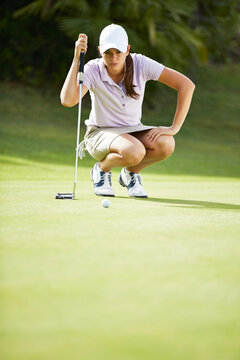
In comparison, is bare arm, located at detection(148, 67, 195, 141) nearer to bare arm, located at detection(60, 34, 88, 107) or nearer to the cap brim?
the cap brim

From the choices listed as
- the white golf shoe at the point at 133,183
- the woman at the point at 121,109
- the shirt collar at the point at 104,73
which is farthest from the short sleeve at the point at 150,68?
the white golf shoe at the point at 133,183

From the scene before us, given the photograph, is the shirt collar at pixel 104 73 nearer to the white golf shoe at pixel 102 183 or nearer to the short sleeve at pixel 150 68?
the short sleeve at pixel 150 68

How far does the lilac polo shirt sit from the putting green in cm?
119

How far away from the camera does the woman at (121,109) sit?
4.26m

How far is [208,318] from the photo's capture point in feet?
5.22

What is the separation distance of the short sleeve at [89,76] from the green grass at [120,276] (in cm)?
80

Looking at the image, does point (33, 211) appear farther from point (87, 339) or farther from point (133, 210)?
point (87, 339)

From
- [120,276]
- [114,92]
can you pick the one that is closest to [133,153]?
[114,92]

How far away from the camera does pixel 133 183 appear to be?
4.53 m

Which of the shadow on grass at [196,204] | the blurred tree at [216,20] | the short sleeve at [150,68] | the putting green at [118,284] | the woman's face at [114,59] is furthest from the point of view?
the blurred tree at [216,20]

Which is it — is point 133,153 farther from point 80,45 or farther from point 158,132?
point 80,45

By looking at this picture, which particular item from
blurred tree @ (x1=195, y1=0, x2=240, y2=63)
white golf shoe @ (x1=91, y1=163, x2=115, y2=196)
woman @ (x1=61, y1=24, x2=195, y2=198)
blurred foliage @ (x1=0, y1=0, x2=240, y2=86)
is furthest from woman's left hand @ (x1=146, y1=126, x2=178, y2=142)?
blurred tree @ (x1=195, y1=0, x2=240, y2=63)

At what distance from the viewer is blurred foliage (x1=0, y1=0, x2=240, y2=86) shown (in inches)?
505

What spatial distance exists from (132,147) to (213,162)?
5.72 m
